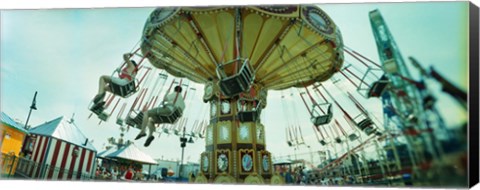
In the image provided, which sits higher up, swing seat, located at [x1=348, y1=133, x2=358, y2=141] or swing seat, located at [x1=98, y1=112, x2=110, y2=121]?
swing seat, located at [x1=98, y1=112, x2=110, y2=121]

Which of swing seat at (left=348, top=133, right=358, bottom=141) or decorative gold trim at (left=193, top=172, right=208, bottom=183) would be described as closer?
decorative gold trim at (left=193, top=172, right=208, bottom=183)

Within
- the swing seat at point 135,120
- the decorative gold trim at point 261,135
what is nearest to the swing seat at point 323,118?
the decorative gold trim at point 261,135

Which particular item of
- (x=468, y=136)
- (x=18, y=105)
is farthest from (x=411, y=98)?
(x=18, y=105)

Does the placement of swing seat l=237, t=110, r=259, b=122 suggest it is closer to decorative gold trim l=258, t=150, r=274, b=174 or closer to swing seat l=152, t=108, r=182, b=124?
decorative gold trim l=258, t=150, r=274, b=174

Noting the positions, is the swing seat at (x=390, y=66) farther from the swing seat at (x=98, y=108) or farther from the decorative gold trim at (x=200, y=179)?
the swing seat at (x=98, y=108)

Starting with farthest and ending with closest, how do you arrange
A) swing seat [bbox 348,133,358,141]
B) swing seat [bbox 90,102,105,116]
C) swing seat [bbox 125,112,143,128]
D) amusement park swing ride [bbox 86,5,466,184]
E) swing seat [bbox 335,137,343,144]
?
swing seat [bbox 335,137,343,144], swing seat [bbox 348,133,358,141], swing seat [bbox 125,112,143,128], swing seat [bbox 90,102,105,116], amusement park swing ride [bbox 86,5,466,184]

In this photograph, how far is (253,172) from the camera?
21.8 ft

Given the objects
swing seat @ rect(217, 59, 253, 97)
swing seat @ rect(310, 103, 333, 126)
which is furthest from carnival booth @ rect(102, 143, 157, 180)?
swing seat @ rect(310, 103, 333, 126)

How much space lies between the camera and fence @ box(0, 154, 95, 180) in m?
6.16

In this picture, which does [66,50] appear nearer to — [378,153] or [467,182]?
[378,153]

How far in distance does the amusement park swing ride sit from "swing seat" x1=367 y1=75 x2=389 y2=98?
0.02m

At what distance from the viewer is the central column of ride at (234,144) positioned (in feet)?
21.7

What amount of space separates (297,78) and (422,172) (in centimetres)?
357

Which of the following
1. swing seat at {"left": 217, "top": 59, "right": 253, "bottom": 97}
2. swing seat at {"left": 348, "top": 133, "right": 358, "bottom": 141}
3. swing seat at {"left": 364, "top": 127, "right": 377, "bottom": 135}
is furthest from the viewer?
swing seat at {"left": 348, "top": 133, "right": 358, "bottom": 141}
